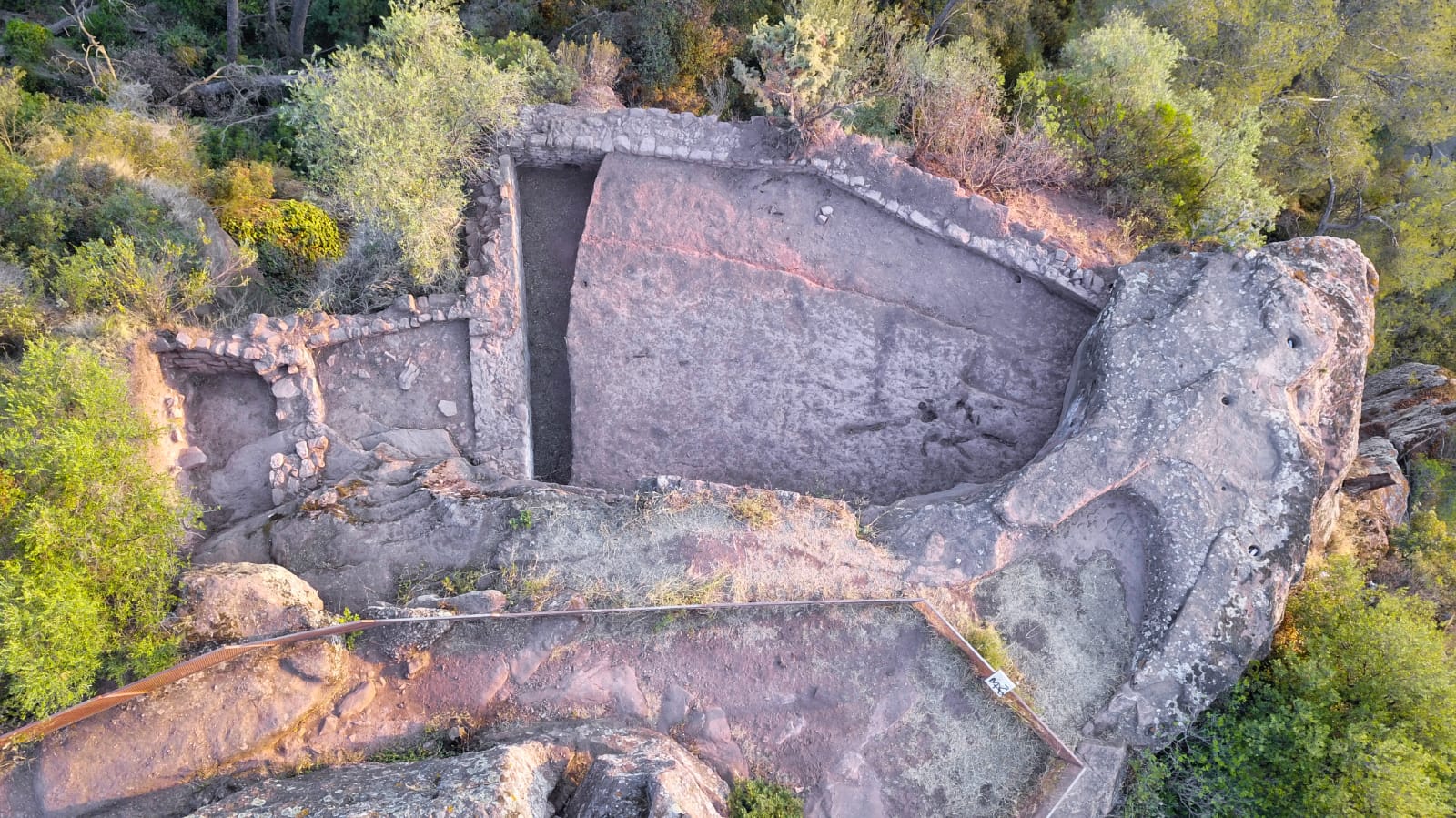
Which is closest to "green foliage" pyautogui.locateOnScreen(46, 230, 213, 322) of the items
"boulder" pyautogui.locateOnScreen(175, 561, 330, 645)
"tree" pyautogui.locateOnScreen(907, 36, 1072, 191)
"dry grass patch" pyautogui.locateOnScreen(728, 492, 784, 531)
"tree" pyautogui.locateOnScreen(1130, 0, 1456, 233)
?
"boulder" pyautogui.locateOnScreen(175, 561, 330, 645)

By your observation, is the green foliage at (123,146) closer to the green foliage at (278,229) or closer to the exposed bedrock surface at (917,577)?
the green foliage at (278,229)

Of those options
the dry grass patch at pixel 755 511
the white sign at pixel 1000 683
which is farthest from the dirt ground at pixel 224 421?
the white sign at pixel 1000 683

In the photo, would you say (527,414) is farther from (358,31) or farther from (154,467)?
(358,31)

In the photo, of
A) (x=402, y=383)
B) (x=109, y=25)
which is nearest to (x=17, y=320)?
(x=402, y=383)

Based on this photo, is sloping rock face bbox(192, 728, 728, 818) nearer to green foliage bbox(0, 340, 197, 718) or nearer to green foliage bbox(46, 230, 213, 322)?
green foliage bbox(0, 340, 197, 718)

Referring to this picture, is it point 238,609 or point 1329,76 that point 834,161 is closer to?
point 238,609
